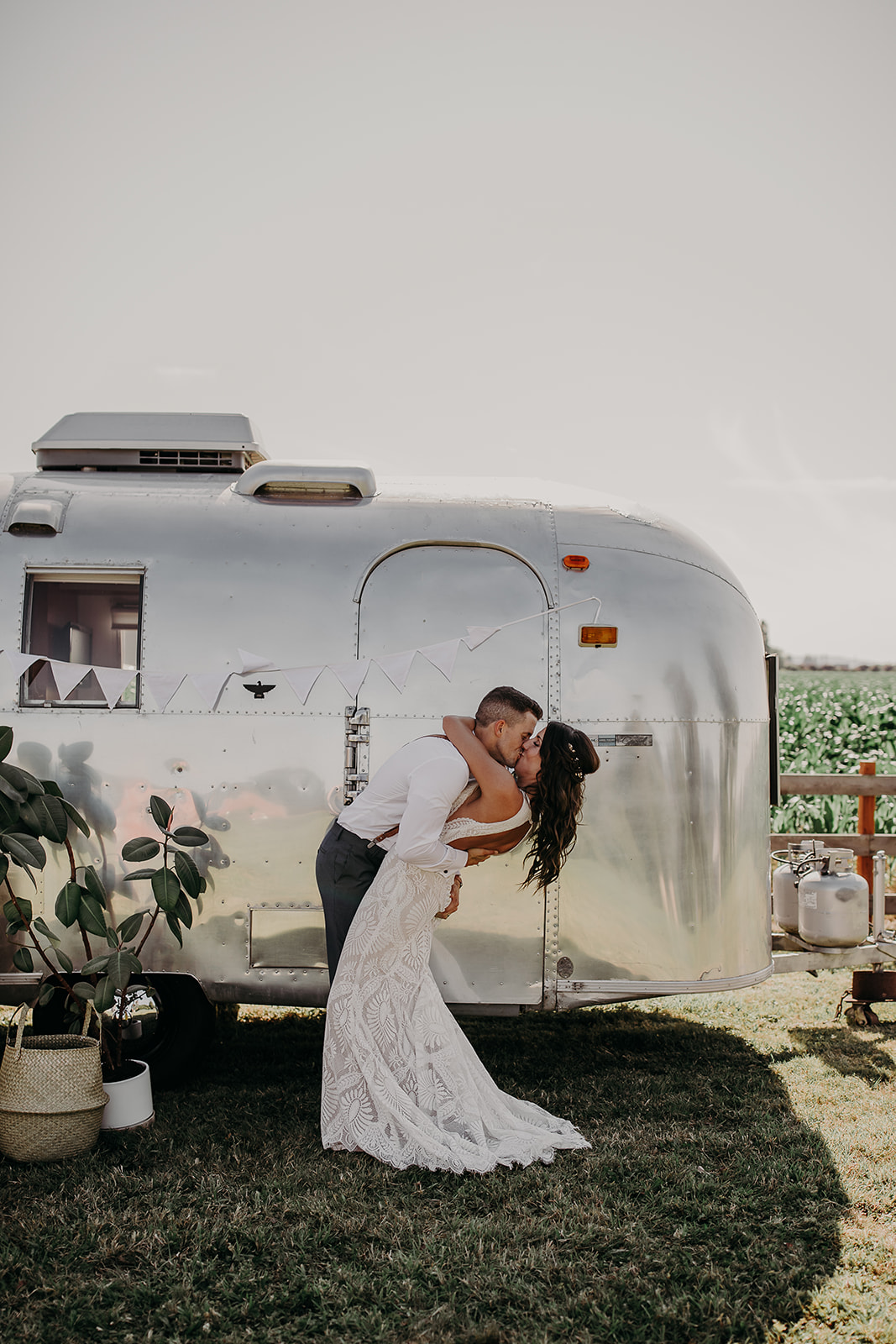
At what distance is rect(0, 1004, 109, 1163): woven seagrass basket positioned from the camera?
3852 mm

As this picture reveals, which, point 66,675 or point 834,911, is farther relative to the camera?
point 834,911

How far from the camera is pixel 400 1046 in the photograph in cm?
401

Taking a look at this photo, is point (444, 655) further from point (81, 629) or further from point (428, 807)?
point (81, 629)

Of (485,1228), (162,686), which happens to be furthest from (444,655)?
(485,1228)

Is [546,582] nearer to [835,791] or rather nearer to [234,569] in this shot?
[234,569]

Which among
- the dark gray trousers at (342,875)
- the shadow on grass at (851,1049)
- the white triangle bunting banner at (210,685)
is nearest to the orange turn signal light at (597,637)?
the dark gray trousers at (342,875)

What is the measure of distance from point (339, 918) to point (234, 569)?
164 cm

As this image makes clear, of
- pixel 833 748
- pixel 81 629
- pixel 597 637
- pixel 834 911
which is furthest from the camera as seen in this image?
pixel 833 748

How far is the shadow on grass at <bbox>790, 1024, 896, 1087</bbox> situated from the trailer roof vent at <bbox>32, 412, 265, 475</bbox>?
449cm

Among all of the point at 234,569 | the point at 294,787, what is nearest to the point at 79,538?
the point at 234,569

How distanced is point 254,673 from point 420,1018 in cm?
166

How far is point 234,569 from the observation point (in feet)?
14.7

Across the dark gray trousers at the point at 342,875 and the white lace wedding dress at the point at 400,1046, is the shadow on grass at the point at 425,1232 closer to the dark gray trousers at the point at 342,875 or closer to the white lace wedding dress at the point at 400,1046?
the white lace wedding dress at the point at 400,1046

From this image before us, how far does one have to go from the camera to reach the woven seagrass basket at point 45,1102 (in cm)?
385
